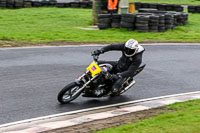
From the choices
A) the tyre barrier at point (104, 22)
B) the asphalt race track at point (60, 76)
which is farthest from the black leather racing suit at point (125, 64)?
the tyre barrier at point (104, 22)

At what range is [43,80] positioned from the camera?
1073 cm

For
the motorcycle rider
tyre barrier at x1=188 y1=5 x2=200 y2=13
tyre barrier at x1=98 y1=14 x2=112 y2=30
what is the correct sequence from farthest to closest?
tyre barrier at x1=188 y1=5 x2=200 y2=13
tyre barrier at x1=98 y1=14 x2=112 y2=30
the motorcycle rider

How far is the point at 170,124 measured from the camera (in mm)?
7043

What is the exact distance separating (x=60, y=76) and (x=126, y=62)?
2.52 m

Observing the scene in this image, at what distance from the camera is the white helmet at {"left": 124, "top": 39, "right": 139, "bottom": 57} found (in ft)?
30.4

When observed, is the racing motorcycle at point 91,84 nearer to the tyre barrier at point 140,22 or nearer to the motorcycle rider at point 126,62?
the motorcycle rider at point 126,62

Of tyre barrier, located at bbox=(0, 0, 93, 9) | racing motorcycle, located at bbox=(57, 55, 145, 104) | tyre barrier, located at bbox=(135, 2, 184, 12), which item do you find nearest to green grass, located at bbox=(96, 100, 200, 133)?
racing motorcycle, located at bbox=(57, 55, 145, 104)

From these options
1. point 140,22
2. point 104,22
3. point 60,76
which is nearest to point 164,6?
point 104,22

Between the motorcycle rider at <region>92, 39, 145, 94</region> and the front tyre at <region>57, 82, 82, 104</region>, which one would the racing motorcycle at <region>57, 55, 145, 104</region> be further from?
the motorcycle rider at <region>92, 39, 145, 94</region>

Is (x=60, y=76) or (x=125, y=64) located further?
(x=60, y=76)

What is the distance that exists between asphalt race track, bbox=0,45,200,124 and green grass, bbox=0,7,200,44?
2428 millimetres

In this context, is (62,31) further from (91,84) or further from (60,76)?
(91,84)

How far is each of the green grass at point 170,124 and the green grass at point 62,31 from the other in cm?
1031

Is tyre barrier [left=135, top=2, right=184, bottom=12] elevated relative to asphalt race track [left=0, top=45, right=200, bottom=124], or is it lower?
elevated
